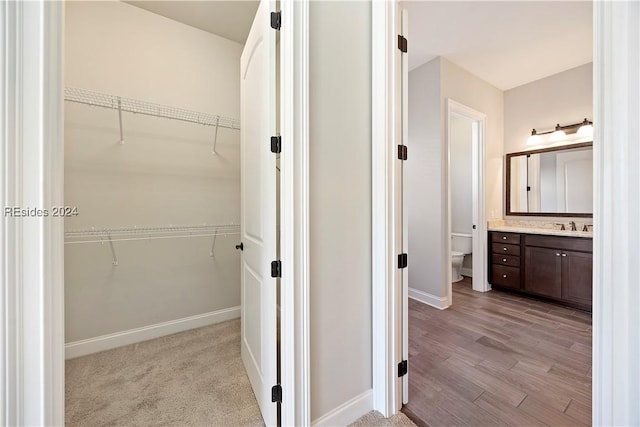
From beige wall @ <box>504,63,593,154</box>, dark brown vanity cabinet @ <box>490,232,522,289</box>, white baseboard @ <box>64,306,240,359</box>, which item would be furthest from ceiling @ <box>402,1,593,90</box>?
white baseboard @ <box>64,306,240,359</box>

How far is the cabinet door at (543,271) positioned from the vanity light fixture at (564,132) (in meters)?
1.48

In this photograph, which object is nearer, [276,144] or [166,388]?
[276,144]

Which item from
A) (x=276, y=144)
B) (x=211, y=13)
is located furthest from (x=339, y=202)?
(x=211, y=13)

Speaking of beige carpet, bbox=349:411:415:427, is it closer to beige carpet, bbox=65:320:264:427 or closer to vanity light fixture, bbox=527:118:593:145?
beige carpet, bbox=65:320:264:427

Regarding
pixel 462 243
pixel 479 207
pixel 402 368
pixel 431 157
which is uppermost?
pixel 431 157

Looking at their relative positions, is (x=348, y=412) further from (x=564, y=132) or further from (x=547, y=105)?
(x=547, y=105)

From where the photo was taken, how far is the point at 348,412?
139 cm

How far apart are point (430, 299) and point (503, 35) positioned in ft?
9.54

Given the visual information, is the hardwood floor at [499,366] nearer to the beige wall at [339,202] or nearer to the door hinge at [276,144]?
the beige wall at [339,202]

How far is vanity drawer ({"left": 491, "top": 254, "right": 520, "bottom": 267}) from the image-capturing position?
3.30 m

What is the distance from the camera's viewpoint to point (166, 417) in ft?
4.69

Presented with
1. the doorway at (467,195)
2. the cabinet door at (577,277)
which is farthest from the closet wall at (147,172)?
the cabinet door at (577,277)
